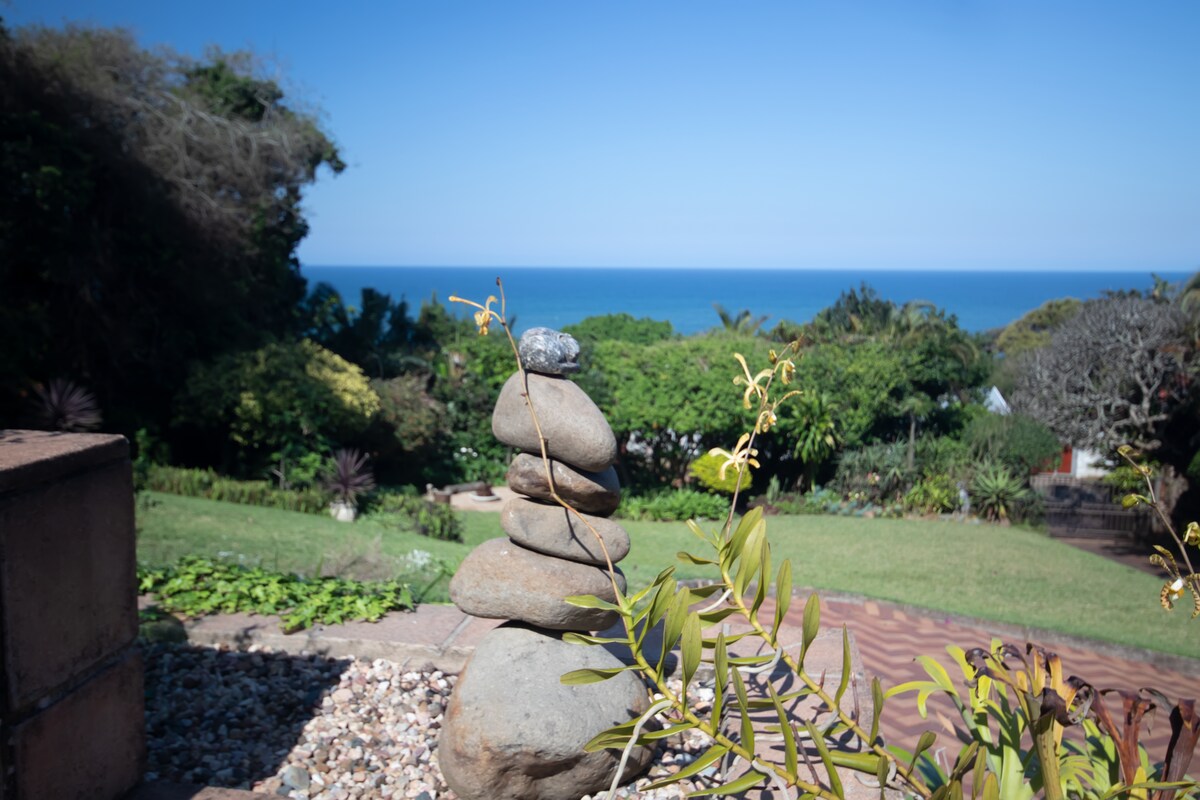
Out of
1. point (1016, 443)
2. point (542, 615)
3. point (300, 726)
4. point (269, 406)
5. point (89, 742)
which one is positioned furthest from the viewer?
point (1016, 443)

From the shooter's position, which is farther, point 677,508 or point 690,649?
point 677,508

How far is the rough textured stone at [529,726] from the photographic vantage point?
3.54m

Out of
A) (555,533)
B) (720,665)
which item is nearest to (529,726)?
(555,533)

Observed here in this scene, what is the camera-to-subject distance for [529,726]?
354 cm

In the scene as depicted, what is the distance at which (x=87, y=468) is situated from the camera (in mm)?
3168

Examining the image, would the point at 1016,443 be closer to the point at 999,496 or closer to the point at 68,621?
the point at 999,496

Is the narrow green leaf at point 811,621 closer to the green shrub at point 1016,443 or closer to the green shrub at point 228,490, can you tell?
the green shrub at point 228,490

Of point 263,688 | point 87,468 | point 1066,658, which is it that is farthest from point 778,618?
point 1066,658

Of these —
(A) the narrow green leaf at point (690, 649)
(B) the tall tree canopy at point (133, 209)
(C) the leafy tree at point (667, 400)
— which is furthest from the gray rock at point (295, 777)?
(C) the leafy tree at point (667, 400)

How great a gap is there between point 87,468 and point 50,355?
9.79 m

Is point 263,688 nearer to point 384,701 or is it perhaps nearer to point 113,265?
point 384,701

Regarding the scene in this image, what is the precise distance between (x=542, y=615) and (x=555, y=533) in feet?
1.20

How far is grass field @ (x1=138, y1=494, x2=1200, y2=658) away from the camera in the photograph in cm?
715

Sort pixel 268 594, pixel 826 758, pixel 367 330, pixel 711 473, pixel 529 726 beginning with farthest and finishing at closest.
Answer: pixel 367 330 < pixel 711 473 < pixel 268 594 < pixel 529 726 < pixel 826 758
